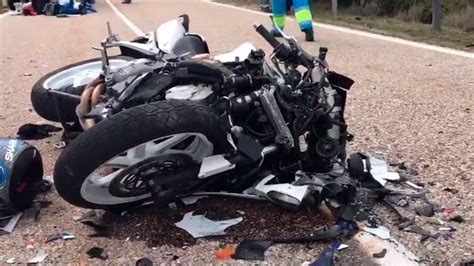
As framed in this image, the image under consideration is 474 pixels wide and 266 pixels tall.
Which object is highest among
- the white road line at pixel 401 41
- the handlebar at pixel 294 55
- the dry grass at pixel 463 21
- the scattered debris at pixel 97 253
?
the handlebar at pixel 294 55

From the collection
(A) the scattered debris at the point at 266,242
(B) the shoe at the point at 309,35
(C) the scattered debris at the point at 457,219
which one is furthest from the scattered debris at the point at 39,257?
(B) the shoe at the point at 309,35

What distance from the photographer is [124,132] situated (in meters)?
2.84

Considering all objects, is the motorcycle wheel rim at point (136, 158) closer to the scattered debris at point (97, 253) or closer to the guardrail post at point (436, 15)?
the scattered debris at point (97, 253)

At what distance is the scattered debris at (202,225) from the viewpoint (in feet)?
9.95

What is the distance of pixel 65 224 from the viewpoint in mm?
3232

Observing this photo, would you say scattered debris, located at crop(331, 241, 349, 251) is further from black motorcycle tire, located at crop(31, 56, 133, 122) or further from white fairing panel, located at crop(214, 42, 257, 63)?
black motorcycle tire, located at crop(31, 56, 133, 122)

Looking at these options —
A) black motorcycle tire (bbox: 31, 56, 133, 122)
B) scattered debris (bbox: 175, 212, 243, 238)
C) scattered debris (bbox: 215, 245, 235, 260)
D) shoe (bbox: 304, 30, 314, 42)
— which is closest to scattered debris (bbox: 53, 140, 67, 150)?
black motorcycle tire (bbox: 31, 56, 133, 122)

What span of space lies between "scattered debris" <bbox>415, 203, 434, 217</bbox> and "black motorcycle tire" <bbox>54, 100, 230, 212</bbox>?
1.07 metres

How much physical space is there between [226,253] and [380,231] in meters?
0.72

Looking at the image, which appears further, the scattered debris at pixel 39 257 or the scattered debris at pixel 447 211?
the scattered debris at pixel 447 211

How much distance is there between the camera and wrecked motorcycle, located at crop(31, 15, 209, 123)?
3.77 meters

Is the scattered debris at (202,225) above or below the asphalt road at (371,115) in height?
above

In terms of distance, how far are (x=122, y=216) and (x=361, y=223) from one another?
1.16m

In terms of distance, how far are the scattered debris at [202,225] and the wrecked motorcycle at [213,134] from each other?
141 millimetres
